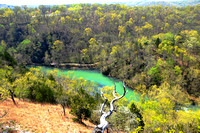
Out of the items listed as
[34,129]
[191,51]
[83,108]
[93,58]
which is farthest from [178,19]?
[34,129]

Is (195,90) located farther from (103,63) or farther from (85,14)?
(85,14)

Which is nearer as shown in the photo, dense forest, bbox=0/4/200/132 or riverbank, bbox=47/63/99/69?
dense forest, bbox=0/4/200/132

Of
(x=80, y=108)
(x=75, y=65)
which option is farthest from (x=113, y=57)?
(x=80, y=108)

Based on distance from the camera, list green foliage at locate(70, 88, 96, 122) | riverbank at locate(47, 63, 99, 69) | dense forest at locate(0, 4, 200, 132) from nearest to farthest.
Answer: green foliage at locate(70, 88, 96, 122) → dense forest at locate(0, 4, 200, 132) → riverbank at locate(47, 63, 99, 69)

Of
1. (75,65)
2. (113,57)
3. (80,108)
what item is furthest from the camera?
(75,65)

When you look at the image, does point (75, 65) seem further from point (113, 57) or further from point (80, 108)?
point (80, 108)

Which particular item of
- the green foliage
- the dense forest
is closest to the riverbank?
the dense forest

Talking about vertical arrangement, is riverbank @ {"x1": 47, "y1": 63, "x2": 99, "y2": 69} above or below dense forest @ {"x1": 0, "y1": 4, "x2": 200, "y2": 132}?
below

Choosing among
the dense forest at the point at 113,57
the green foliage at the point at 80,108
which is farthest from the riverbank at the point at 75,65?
the green foliage at the point at 80,108

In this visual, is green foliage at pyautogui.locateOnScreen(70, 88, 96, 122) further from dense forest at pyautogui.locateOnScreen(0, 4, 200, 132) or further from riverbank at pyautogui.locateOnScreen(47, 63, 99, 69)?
riverbank at pyautogui.locateOnScreen(47, 63, 99, 69)
